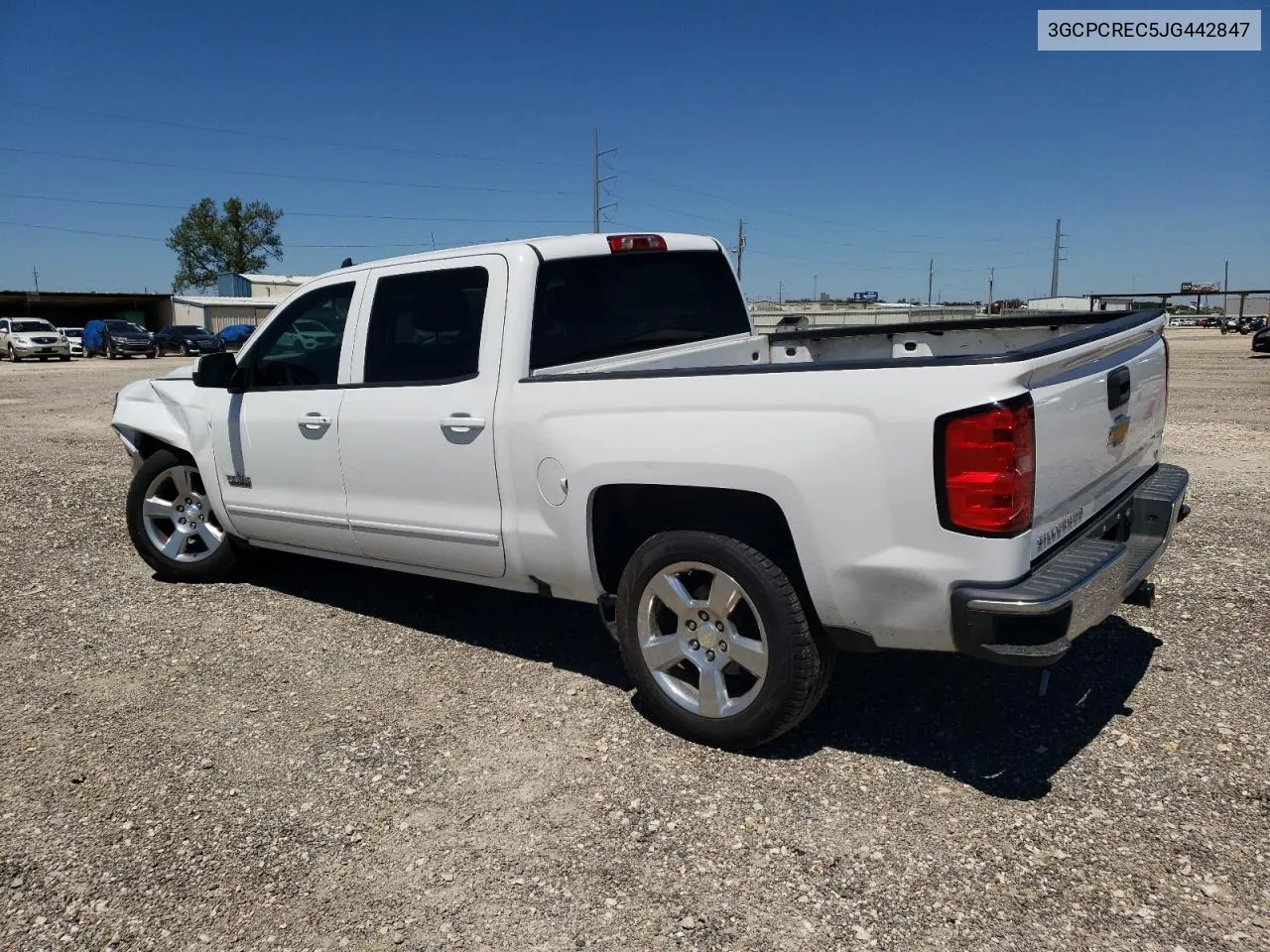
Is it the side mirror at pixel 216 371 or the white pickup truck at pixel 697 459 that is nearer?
the white pickup truck at pixel 697 459

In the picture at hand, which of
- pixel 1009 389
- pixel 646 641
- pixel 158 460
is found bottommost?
pixel 646 641

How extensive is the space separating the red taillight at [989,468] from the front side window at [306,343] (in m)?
3.07

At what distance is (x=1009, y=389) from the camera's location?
2.70m

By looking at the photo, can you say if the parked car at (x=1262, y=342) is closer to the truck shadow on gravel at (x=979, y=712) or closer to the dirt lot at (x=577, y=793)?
the dirt lot at (x=577, y=793)

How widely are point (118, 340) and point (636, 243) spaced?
4197 cm

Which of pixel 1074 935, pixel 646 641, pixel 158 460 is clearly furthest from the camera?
pixel 158 460

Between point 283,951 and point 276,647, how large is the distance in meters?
2.39

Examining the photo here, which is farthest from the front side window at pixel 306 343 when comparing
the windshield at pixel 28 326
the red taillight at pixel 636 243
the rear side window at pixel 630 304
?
the windshield at pixel 28 326

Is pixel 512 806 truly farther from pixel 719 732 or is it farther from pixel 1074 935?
pixel 1074 935

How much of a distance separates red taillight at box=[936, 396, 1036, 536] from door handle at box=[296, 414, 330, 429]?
3.01 m

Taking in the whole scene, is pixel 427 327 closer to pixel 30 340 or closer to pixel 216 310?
pixel 30 340

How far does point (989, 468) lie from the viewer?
2734 mm

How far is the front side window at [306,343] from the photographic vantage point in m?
4.71

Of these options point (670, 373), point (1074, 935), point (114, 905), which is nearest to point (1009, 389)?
point (670, 373)
